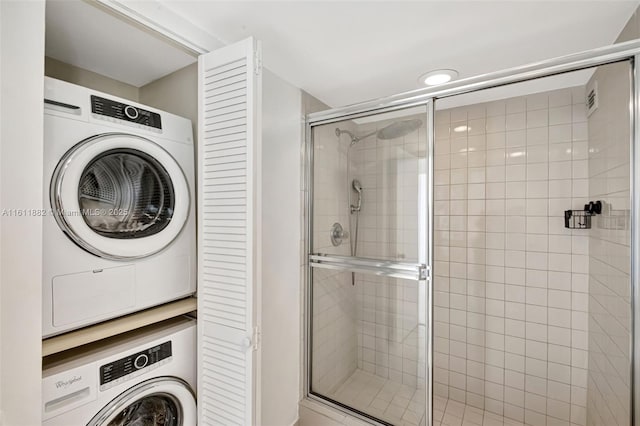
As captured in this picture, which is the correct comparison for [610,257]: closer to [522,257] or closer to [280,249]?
[522,257]

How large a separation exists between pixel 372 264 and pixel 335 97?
1.16 m

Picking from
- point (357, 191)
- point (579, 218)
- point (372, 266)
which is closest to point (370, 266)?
point (372, 266)

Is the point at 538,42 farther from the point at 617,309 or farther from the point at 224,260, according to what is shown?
the point at 224,260

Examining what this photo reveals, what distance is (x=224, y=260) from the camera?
1226mm

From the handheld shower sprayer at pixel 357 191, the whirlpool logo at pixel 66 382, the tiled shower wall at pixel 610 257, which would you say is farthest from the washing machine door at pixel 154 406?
the tiled shower wall at pixel 610 257

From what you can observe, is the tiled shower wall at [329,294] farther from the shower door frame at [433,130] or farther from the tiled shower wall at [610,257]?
the tiled shower wall at [610,257]

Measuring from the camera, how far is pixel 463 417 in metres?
2.03

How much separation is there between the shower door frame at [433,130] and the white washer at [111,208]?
0.74 m

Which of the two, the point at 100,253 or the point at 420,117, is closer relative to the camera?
the point at 100,253

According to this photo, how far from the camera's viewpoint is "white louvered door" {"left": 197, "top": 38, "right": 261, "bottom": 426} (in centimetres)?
115

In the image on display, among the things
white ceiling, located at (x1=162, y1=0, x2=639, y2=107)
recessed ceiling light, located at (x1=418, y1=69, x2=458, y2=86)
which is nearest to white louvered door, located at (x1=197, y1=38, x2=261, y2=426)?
white ceiling, located at (x1=162, y1=0, x2=639, y2=107)

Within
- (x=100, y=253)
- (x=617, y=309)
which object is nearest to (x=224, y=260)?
(x=100, y=253)

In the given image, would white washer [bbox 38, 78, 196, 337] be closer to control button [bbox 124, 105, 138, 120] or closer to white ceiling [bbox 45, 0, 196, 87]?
control button [bbox 124, 105, 138, 120]

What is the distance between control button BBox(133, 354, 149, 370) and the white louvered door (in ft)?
0.71
